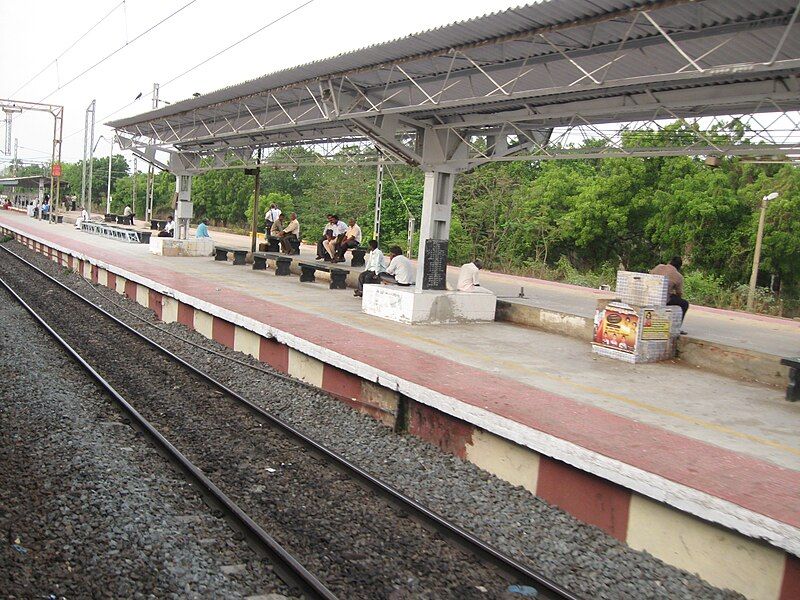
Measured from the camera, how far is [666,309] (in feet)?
30.2

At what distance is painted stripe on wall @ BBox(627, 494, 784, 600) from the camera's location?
4078 millimetres

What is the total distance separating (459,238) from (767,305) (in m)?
12.3

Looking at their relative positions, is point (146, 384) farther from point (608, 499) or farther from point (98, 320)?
point (608, 499)

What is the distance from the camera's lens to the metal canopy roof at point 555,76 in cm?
695

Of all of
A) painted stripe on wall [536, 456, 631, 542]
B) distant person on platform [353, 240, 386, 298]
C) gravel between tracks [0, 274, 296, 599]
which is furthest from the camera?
distant person on platform [353, 240, 386, 298]

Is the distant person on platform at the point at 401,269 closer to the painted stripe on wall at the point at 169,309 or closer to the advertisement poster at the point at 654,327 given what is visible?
the painted stripe on wall at the point at 169,309

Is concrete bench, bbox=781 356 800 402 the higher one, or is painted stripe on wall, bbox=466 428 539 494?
A: concrete bench, bbox=781 356 800 402

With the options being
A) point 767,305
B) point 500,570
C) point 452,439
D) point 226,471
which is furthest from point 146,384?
point 767,305

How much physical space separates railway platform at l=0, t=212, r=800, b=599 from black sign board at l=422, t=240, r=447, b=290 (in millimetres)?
938

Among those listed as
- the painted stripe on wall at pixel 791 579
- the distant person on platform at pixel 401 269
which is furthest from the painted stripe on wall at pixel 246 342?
the painted stripe on wall at pixel 791 579

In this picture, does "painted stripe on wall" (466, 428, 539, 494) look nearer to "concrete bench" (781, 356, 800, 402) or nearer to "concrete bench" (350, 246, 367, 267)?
"concrete bench" (781, 356, 800, 402)

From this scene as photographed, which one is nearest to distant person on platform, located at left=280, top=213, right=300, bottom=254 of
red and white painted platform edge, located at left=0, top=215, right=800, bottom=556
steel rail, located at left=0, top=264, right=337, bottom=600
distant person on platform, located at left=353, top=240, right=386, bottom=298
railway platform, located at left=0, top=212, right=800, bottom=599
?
distant person on platform, located at left=353, top=240, right=386, bottom=298

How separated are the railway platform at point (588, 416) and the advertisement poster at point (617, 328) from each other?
1.13 feet

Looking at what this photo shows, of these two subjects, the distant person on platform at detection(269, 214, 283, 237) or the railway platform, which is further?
the distant person on platform at detection(269, 214, 283, 237)
